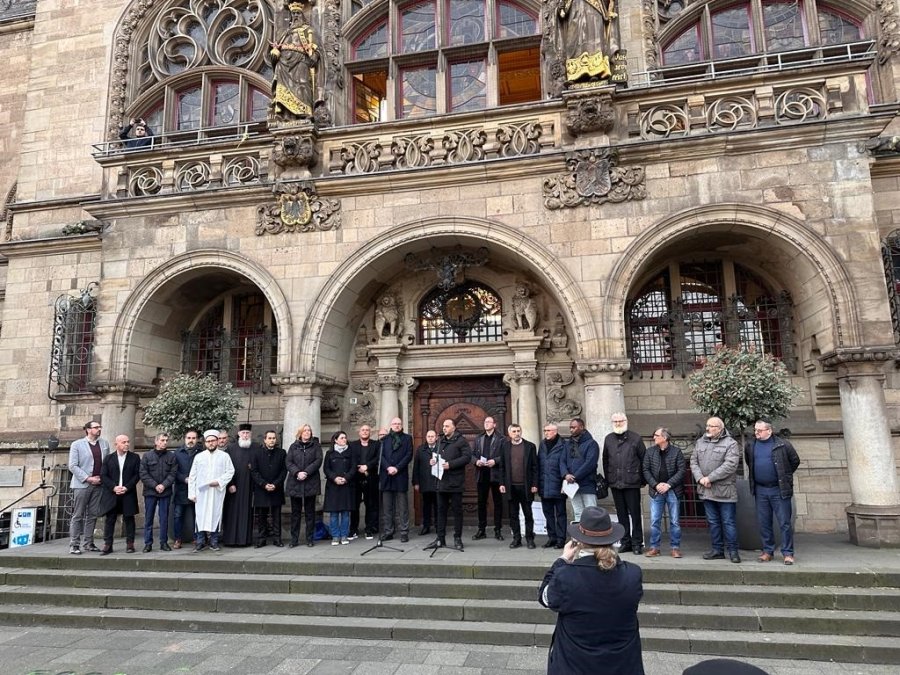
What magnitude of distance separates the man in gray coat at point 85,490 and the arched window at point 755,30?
11814 mm

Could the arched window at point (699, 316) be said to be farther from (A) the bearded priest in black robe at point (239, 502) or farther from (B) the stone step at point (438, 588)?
(A) the bearded priest in black robe at point (239, 502)

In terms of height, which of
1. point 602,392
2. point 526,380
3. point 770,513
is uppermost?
point 526,380

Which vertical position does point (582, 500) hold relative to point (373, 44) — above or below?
below

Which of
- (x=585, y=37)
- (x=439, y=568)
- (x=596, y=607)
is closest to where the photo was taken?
(x=596, y=607)

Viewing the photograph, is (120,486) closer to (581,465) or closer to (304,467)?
(304,467)

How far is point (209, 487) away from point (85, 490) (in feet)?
6.49

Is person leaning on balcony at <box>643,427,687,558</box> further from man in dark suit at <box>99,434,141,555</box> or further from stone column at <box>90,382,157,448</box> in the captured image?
stone column at <box>90,382,157,448</box>

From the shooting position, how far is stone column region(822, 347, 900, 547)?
790 cm

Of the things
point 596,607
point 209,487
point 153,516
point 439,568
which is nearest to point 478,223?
point 439,568

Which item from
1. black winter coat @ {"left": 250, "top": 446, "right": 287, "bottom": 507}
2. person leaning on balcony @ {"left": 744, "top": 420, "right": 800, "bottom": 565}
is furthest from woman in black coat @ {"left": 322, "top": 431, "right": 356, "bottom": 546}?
person leaning on balcony @ {"left": 744, "top": 420, "right": 800, "bottom": 565}

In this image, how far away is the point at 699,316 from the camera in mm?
10461

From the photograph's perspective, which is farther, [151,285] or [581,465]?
[151,285]

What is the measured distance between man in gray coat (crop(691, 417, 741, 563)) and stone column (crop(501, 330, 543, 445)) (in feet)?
10.8

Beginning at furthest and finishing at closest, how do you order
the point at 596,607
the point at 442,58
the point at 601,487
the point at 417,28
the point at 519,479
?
1. the point at 417,28
2. the point at 442,58
3. the point at 519,479
4. the point at 601,487
5. the point at 596,607
